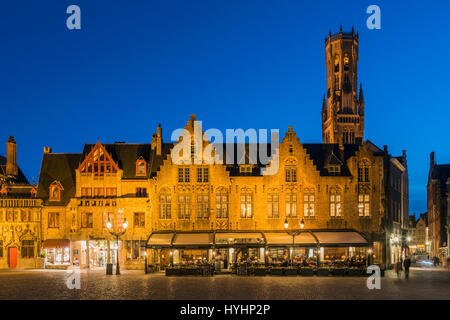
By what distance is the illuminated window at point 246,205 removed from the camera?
170ft

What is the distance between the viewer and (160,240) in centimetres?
4844

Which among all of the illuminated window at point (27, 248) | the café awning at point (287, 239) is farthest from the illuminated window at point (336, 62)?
the illuminated window at point (27, 248)

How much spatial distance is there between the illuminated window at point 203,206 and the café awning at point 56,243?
13093 millimetres

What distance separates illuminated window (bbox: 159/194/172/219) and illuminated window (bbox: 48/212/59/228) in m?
11.1

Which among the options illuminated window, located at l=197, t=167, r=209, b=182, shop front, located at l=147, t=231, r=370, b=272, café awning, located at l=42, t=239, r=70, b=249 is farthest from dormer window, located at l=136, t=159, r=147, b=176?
café awning, located at l=42, t=239, r=70, b=249

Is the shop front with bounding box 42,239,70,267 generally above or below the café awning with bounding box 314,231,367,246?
below

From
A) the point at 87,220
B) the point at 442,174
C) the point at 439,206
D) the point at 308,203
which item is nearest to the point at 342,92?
the point at 442,174

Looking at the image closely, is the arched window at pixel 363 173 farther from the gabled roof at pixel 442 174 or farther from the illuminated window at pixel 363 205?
the gabled roof at pixel 442 174

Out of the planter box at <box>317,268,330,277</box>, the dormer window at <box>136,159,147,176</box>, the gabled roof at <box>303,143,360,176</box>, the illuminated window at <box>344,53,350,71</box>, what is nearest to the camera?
the planter box at <box>317,268,330,277</box>

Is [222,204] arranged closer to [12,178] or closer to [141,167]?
[141,167]

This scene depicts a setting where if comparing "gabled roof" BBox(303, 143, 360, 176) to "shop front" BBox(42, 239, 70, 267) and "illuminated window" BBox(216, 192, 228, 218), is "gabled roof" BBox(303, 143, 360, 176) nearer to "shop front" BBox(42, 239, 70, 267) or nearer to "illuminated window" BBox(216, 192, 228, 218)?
"illuminated window" BBox(216, 192, 228, 218)

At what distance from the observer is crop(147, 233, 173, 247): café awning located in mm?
47812

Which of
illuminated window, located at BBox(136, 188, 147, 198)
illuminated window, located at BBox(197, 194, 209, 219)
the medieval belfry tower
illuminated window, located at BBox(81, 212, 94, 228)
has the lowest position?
illuminated window, located at BBox(81, 212, 94, 228)
